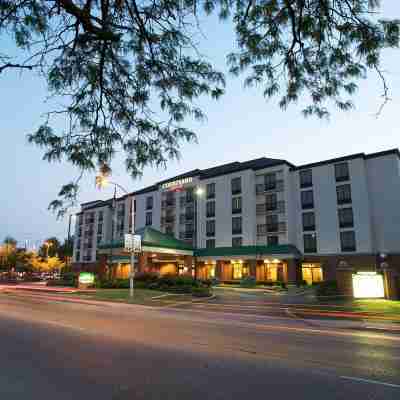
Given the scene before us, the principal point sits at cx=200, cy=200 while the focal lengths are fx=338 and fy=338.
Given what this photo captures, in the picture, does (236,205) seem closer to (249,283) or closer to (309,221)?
(309,221)

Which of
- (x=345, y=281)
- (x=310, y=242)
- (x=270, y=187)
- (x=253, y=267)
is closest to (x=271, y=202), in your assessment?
(x=270, y=187)

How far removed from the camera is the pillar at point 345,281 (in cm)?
2464

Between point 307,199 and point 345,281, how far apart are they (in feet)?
78.9

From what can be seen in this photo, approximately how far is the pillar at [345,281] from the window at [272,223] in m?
22.6

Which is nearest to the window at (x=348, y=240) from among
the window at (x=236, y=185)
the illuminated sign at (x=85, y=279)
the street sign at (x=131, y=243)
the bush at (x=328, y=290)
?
the window at (x=236, y=185)

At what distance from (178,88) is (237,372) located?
584cm

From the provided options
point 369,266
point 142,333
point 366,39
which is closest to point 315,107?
point 366,39

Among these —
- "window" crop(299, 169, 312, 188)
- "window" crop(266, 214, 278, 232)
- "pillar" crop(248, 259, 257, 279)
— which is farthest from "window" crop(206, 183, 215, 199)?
"window" crop(299, 169, 312, 188)

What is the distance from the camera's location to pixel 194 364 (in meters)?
7.05

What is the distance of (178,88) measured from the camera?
7.15 meters

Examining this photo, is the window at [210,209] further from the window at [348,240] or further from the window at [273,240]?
the window at [348,240]

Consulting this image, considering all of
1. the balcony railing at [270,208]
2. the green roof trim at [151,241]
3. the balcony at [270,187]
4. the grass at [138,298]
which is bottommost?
the grass at [138,298]

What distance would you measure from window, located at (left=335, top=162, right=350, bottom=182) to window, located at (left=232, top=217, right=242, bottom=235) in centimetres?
1494

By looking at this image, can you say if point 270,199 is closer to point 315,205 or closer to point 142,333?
point 315,205
